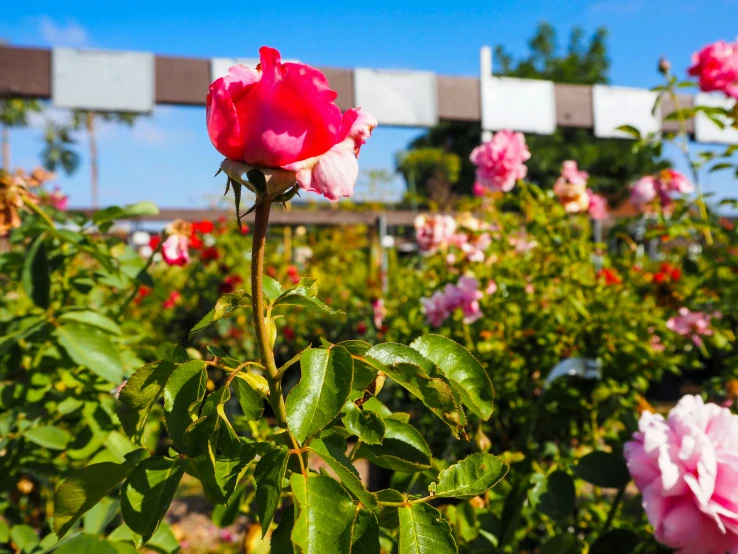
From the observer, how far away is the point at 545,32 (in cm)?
2967

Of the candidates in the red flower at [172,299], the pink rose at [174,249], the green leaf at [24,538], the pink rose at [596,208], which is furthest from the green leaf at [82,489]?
the red flower at [172,299]

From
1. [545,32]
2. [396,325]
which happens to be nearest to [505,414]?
[396,325]

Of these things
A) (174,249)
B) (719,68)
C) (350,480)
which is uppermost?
(719,68)

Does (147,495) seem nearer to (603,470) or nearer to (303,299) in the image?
(303,299)

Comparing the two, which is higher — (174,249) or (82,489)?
(174,249)

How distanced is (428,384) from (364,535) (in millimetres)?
125

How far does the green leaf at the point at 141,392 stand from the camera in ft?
1.76

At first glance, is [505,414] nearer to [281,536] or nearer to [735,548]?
[735,548]

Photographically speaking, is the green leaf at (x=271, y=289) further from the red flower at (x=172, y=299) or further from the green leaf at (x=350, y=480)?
the red flower at (x=172, y=299)

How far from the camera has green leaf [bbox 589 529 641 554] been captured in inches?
32.7

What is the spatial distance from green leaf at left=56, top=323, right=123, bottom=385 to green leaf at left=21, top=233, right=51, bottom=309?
0.26 feet

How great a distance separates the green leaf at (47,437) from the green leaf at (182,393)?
0.64 meters

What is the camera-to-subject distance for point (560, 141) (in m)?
23.5

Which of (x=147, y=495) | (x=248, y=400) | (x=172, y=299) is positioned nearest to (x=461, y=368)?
(x=248, y=400)
